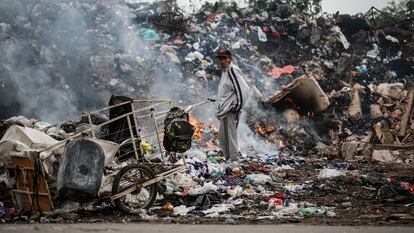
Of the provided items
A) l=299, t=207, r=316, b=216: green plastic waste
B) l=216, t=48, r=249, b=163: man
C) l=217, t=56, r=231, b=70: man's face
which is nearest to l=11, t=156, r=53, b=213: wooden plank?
l=299, t=207, r=316, b=216: green plastic waste

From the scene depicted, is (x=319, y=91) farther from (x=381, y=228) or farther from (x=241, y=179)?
(x=381, y=228)

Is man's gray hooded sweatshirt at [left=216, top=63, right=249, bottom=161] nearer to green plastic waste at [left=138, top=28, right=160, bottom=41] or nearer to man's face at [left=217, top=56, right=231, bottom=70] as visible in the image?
man's face at [left=217, top=56, right=231, bottom=70]

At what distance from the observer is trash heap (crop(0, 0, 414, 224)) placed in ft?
17.5

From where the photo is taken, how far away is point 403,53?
15.5 meters

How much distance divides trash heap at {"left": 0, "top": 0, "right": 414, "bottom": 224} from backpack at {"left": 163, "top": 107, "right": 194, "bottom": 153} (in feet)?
1.75

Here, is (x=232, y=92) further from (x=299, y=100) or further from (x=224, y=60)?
(x=299, y=100)

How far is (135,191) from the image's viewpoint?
17.1 feet

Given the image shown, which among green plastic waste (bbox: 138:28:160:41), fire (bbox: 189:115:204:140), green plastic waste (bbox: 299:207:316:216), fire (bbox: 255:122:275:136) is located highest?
green plastic waste (bbox: 138:28:160:41)

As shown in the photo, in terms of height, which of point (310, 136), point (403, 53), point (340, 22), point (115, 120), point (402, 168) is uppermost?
point (340, 22)

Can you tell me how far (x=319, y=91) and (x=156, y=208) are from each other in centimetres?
741

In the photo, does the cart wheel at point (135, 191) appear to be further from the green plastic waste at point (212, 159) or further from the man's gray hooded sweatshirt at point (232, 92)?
the green plastic waste at point (212, 159)

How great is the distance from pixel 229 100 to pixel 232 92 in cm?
12

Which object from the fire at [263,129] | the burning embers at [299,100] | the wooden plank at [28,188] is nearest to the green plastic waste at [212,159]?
the fire at [263,129]

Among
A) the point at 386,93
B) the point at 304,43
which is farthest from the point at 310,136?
the point at 304,43
